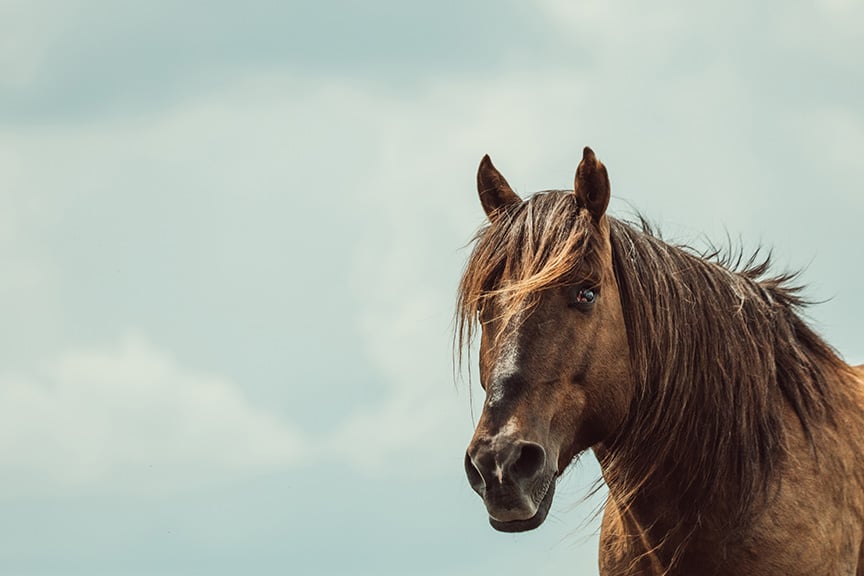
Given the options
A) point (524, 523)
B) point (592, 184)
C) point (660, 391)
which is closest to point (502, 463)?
point (524, 523)

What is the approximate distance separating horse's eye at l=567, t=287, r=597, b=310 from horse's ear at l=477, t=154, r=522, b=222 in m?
0.95

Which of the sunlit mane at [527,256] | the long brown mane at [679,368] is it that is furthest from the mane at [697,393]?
the sunlit mane at [527,256]

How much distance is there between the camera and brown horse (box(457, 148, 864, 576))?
22.7ft

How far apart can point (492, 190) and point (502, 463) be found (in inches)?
77.3

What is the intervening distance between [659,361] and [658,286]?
385mm

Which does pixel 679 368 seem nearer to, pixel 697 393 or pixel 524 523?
pixel 697 393

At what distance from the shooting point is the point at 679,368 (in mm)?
7469

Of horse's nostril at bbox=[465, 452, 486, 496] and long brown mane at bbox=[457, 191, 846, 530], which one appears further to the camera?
long brown mane at bbox=[457, 191, 846, 530]

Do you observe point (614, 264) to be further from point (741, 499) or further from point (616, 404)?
point (741, 499)

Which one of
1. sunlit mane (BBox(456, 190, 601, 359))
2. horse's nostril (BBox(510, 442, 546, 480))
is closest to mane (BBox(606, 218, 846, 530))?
sunlit mane (BBox(456, 190, 601, 359))

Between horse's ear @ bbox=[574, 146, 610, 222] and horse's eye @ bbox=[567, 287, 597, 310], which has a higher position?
horse's ear @ bbox=[574, 146, 610, 222]

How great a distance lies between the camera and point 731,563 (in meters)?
7.30

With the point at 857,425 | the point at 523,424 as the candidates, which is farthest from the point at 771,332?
the point at 523,424

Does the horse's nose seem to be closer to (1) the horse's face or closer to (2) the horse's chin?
(1) the horse's face
